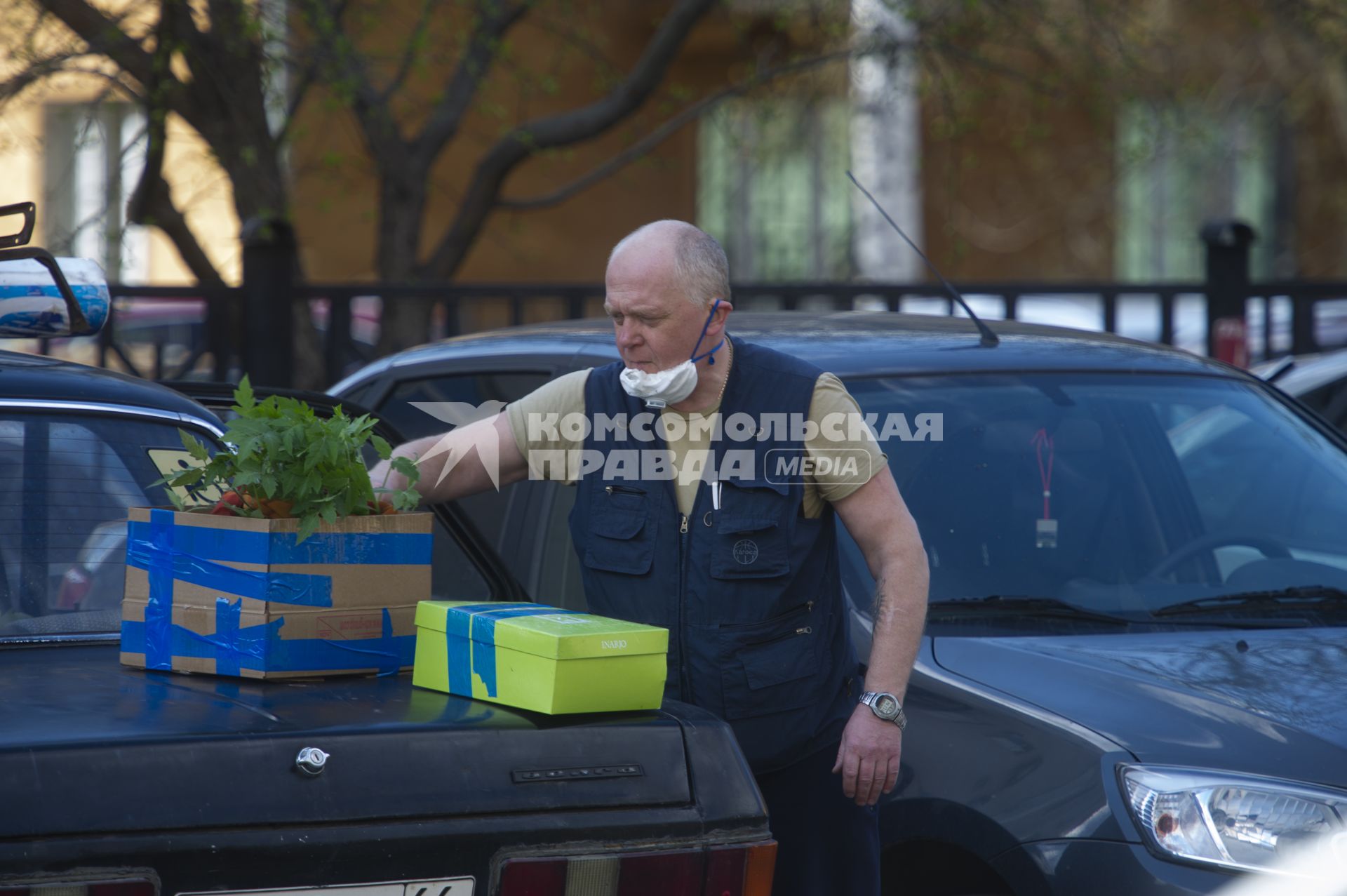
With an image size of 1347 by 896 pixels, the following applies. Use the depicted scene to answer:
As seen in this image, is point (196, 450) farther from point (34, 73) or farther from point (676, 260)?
point (34, 73)

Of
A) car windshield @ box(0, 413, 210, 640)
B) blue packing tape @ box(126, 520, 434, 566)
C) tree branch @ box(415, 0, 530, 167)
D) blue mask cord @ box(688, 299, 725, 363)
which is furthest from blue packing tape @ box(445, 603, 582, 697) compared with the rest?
tree branch @ box(415, 0, 530, 167)

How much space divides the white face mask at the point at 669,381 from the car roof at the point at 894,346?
736 millimetres

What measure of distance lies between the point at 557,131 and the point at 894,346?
4.94m

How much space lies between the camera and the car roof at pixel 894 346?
12.3 ft

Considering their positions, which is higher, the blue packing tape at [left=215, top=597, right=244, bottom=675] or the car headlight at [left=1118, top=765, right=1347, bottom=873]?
the blue packing tape at [left=215, top=597, right=244, bottom=675]

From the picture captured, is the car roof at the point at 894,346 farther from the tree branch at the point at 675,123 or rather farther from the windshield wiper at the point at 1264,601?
the tree branch at the point at 675,123

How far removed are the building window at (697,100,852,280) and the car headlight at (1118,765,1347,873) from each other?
13.8 metres

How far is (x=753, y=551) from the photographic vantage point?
9.45 ft

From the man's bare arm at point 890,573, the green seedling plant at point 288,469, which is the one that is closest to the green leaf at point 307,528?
the green seedling plant at point 288,469

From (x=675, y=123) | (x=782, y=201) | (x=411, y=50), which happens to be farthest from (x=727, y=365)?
(x=782, y=201)

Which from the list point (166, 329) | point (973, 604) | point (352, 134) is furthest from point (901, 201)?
point (973, 604)

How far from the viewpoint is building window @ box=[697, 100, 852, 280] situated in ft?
55.5

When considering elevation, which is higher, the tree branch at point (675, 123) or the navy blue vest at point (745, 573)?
the tree branch at point (675, 123)

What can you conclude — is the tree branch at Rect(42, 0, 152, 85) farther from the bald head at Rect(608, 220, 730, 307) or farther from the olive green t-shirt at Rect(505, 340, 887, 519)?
the bald head at Rect(608, 220, 730, 307)
